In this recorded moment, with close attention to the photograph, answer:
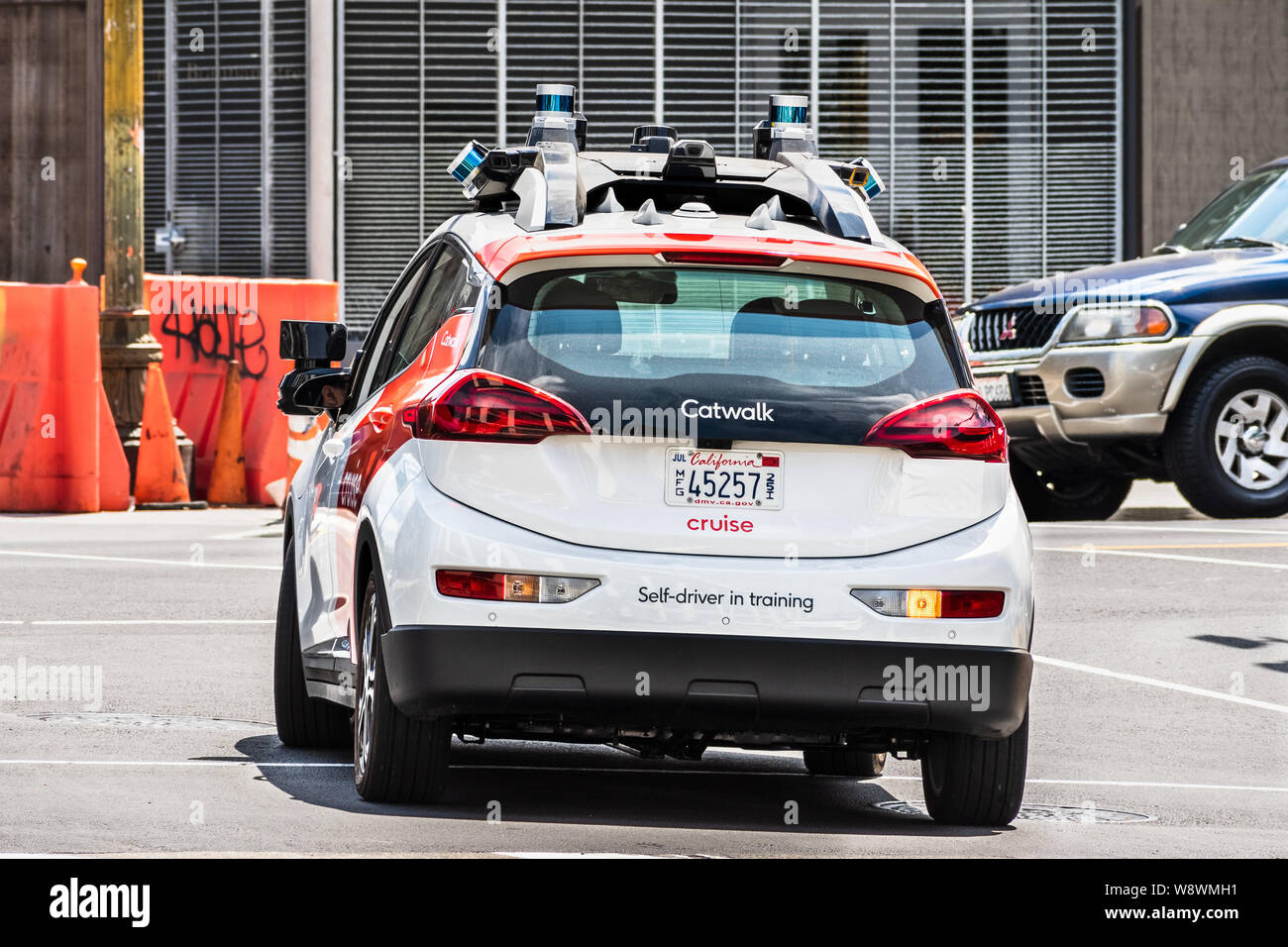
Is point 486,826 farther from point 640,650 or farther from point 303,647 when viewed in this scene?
point 303,647

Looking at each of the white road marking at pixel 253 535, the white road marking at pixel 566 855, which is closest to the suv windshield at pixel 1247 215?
the white road marking at pixel 253 535

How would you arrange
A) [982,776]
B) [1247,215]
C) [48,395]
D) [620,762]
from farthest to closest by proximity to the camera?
[48,395] → [1247,215] → [620,762] → [982,776]

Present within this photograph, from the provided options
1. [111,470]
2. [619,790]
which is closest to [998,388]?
[111,470]

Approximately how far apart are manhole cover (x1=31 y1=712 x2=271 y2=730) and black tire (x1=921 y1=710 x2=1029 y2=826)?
2880 mm

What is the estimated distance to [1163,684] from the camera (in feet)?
32.7

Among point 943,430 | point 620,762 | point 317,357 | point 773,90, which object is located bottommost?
point 620,762

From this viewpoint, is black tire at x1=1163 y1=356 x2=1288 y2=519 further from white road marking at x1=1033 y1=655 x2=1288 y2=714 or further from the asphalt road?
white road marking at x1=1033 y1=655 x2=1288 y2=714

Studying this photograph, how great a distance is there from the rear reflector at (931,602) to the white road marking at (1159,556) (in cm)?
727

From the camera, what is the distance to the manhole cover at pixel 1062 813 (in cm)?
695

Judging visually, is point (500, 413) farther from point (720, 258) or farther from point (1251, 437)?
point (1251, 437)

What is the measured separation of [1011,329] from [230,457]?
6.43m

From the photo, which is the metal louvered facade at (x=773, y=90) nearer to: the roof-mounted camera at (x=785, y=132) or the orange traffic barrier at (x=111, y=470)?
the orange traffic barrier at (x=111, y=470)

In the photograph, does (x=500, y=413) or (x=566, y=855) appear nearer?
(x=566, y=855)
